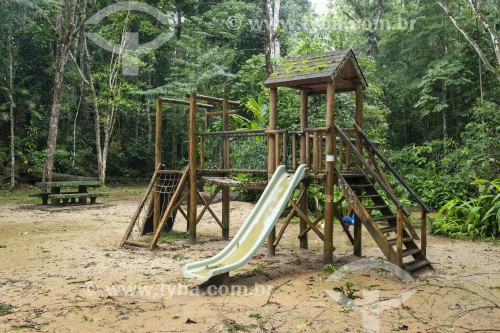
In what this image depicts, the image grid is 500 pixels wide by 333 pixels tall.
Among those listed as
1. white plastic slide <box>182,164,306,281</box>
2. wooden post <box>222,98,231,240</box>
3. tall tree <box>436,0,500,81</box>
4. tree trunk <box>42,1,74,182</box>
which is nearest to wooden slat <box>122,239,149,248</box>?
wooden post <box>222,98,231,240</box>

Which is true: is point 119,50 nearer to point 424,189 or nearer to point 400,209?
point 424,189

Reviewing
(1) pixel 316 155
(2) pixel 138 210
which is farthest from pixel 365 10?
(2) pixel 138 210

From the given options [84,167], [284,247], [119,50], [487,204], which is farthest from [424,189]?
[84,167]

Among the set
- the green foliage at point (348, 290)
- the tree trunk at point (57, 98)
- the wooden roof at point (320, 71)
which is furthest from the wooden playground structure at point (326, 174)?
the tree trunk at point (57, 98)

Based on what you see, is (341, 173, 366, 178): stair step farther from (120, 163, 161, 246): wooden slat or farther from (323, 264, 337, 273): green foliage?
(120, 163, 161, 246): wooden slat

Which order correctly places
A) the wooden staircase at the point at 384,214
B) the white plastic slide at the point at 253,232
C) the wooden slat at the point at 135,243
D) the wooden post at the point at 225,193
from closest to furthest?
the white plastic slide at the point at 253,232, the wooden staircase at the point at 384,214, the wooden slat at the point at 135,243, the wooden post at the point at 225,193

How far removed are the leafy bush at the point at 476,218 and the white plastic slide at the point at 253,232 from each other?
17.3ft

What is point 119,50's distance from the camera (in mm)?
22203

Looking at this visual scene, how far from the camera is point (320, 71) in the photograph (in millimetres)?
7336

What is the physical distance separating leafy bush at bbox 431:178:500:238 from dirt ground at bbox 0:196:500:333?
91 centimetres

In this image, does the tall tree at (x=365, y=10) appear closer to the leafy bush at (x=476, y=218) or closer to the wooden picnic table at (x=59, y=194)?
the leafy bush at (x=476, y=218)

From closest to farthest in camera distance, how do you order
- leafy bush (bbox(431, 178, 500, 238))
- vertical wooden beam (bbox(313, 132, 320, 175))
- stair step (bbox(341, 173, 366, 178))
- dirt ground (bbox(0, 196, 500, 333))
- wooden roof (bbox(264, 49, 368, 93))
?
dirt ground (bbox(0, 196, 500, 333))
wooden roof (bbox(264, 49, 368, 93))
vertical wooden beam (bbox(313, 132, 320, 175))
stair step (bbox(341, 173, 366, 178))
leafy bush (bbox(431, 178, 500, 238))

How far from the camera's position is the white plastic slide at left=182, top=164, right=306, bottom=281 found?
6.08 meters

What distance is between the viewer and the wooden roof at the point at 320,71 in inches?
287
